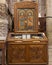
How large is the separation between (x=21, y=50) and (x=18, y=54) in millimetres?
118

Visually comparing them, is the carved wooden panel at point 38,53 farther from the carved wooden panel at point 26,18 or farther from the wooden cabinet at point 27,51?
the carved wooden panel at point 26,18

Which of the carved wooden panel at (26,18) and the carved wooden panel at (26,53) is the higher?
the carved wooden panel at (26,18)

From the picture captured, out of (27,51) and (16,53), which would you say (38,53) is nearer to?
(27,51)

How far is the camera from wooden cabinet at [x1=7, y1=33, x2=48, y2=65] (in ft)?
15.0

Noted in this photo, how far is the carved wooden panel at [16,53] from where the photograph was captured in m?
4.59

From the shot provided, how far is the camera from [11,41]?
14.9ft

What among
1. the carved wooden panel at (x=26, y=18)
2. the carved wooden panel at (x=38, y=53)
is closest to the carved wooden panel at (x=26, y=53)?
the carved wooden panel at (x=38, y=53)

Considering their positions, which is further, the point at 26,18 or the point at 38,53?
the point at 26,18

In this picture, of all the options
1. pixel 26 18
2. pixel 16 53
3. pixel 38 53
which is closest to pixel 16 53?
pixel 16 53

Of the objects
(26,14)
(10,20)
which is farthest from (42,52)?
(10,20)

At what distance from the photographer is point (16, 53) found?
4.60m

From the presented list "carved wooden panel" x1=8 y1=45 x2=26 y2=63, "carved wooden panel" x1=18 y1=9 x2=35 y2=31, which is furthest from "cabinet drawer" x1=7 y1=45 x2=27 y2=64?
"carved wooden panel" x1=18 y1=9 x2=35 y2=31

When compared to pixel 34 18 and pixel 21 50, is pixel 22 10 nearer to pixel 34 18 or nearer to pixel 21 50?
pixel 34 18

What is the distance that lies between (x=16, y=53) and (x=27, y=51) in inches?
10.3
